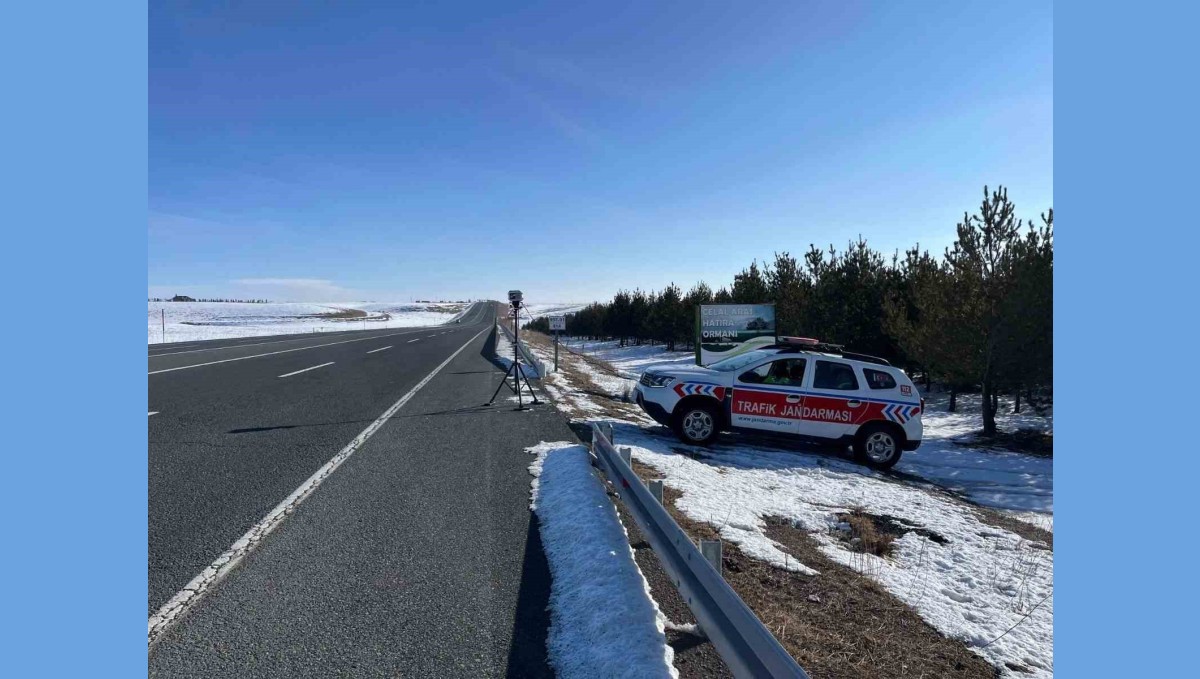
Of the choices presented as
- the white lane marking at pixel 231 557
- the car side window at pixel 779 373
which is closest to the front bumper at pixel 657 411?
the car side window at pixel 779 373

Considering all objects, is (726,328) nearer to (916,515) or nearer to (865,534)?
(916,515)

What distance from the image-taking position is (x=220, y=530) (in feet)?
15.4

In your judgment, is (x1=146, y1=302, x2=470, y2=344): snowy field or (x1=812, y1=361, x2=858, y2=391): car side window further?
(x1=146, y1=302, x2=470, y2=344): snowy field

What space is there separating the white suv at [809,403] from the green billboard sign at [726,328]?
9.49 meters

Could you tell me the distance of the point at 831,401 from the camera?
9883 millimetres

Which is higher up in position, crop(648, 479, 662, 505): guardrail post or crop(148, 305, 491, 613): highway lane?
crop(648, 479, 662, 505): guardrail post

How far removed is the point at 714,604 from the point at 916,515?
566 cm

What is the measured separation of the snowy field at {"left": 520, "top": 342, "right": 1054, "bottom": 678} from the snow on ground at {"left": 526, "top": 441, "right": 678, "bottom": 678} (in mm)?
1322

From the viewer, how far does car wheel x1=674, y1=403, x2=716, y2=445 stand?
10016mm

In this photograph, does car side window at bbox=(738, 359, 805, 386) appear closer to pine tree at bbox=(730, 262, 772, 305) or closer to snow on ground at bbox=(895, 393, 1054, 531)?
snow on ground at bbox=(895, 393, 1054, 531)

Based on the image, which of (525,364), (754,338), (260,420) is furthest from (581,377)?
(260,420)

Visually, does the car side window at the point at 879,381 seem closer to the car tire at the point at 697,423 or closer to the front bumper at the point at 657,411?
the car tire at the point at 697,423

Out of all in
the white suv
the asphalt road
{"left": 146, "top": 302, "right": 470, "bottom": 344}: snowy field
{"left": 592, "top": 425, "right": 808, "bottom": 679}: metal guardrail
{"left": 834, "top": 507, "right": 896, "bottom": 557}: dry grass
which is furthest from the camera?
{"left": 146, "top": 302, "right": 470, "bottom": 344}: snowy field

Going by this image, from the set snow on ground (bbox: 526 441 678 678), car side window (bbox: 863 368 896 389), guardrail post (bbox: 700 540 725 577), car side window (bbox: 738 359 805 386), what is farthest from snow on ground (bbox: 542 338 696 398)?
guardrail post (bbox: 700 540 725 577)
